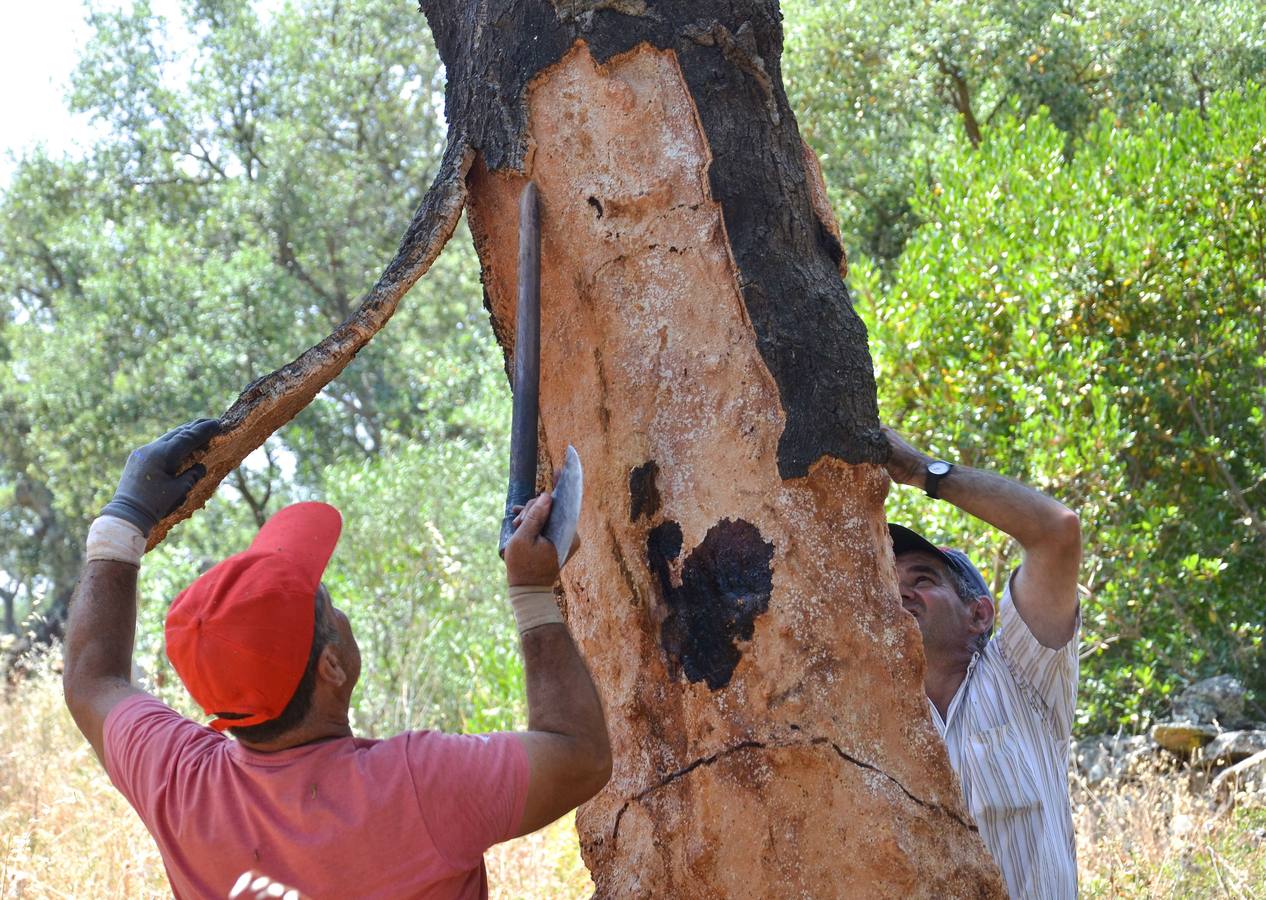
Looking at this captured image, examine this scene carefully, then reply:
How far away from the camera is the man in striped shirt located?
2293 millimetres

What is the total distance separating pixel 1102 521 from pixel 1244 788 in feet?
4.44

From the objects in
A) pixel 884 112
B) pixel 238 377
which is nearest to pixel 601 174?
pixel 884 112

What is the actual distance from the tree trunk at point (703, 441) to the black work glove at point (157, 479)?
0.05m

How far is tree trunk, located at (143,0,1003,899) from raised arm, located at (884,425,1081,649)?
13.3 inches

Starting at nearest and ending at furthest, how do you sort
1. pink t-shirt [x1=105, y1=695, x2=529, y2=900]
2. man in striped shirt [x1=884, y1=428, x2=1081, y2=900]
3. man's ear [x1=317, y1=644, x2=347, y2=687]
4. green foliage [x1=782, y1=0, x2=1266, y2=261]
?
pink t-shirt [x1=105, y1=695, x2=529, y2=900], man's ear [x1=317, y1=644, x2=347, y2=687], man in striped shirt [x1=884, y1=428, x2=1081, y2=900], green foliage [x1=782, y1=0, x2=1266, y2=261]

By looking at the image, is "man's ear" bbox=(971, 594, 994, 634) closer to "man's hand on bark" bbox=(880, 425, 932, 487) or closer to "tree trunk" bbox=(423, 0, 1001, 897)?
"man's hand on bark" bbox=(880, 425, 932, 487)

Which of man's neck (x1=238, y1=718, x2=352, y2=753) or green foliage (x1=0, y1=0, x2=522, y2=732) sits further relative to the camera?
green foliage (x1=0, y1=0, x2=522, y2=732)

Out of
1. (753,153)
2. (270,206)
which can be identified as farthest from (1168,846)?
(270,206)

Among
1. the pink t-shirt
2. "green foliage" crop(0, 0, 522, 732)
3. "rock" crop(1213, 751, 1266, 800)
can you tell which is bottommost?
the pink t-shirt

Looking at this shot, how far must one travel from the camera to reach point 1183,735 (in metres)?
6.18

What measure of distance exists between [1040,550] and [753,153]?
905mm

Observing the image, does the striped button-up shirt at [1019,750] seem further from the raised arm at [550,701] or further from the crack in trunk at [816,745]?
the raised arm at [550,701]

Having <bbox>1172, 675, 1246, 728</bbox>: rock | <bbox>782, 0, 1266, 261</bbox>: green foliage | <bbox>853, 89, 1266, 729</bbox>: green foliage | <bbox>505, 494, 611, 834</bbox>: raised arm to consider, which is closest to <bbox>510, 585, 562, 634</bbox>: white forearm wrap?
<bbox>505, 494, 611, 834</bbox>: raised arm

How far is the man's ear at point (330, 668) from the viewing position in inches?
68.5
